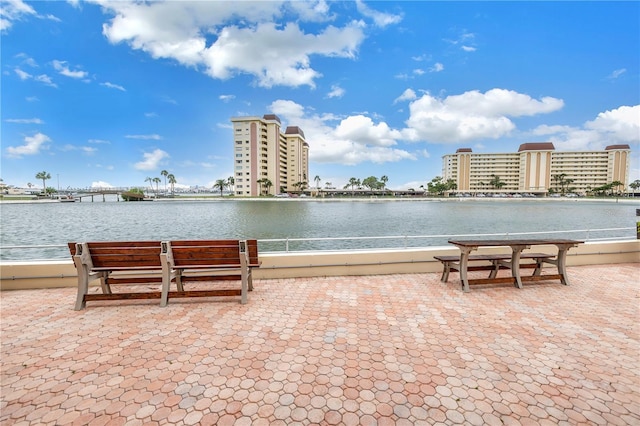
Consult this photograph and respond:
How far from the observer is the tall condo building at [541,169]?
136625mm

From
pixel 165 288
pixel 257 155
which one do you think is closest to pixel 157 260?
pixel 165 288

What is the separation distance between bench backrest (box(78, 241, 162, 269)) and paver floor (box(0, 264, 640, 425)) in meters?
0.71

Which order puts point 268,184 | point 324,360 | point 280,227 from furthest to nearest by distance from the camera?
point 268,184 → point 280,227 → point 324,360

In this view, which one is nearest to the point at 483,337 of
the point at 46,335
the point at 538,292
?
the point at 538,292

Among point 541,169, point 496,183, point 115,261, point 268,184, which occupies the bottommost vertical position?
point 115,261

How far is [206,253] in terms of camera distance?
4828 mm

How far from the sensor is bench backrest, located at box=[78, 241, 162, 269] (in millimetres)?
4699

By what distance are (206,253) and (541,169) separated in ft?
579

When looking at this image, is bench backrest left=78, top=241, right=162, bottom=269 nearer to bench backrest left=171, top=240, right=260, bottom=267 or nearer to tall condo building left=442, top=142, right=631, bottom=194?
bench backrest left=171, top=240, right=260, bottom=267

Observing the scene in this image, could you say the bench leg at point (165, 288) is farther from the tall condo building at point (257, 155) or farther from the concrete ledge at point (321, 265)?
the tall condo building at point (257, 155)

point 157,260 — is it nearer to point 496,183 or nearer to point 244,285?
point 244,285

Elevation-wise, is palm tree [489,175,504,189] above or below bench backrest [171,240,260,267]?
above

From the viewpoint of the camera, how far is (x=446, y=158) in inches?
6639

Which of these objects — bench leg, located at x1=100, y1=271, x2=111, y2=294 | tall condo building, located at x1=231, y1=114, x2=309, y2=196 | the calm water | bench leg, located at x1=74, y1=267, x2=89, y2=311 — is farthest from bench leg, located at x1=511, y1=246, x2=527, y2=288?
tall condo building, located at x1=231, y1=114, x2=309, y2=196
